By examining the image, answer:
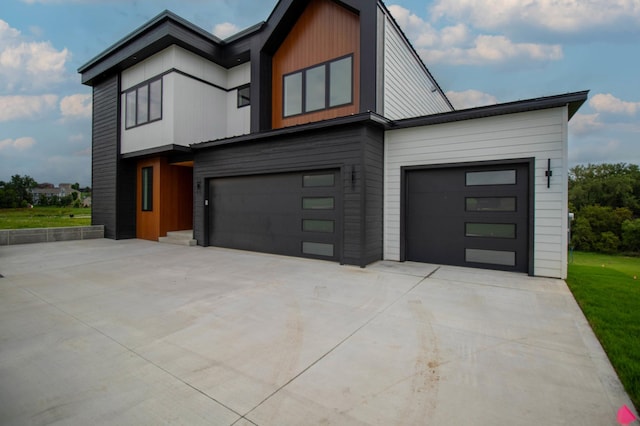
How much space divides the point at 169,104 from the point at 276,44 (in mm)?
3969

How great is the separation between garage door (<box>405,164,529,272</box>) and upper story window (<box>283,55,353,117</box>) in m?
2.79

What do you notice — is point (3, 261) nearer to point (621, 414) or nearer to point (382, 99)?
point (382, 99)

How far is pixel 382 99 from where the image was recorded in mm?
6973

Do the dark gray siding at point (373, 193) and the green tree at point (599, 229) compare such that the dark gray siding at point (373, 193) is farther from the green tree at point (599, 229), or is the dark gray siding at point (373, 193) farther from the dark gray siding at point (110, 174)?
the green tree at point (599, 229)

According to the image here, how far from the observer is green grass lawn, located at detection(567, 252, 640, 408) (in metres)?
2.24

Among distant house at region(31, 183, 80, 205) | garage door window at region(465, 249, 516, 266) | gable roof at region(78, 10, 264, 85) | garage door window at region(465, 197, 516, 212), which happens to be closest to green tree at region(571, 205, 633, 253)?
garage door window at region(465, 249, 516, 266)

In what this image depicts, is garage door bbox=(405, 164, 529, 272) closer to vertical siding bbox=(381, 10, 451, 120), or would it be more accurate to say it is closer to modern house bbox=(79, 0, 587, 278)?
modern house bbox=(79, 0, 587, 278)

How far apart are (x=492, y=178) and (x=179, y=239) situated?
9.34 metres

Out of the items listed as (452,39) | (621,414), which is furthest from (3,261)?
(452,39)

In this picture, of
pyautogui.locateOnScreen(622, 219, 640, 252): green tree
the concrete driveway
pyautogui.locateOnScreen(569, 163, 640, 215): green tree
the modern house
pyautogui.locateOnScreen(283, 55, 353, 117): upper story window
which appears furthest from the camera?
pyautogui.locateOnScreen(569, 163, 640, 215): green tree

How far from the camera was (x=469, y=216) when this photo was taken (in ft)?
19.6

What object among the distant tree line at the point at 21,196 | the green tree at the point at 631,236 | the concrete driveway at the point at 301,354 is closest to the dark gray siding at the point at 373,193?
the concrete driveway at the point at 301,354

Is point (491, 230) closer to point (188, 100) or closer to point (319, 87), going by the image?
point (319, 87)

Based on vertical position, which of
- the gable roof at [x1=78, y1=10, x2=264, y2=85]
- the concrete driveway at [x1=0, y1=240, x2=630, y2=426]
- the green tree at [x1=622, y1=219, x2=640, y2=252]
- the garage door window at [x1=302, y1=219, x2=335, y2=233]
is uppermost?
the gable roof at [x1=78, y1=10, x2=264, y2=85]
